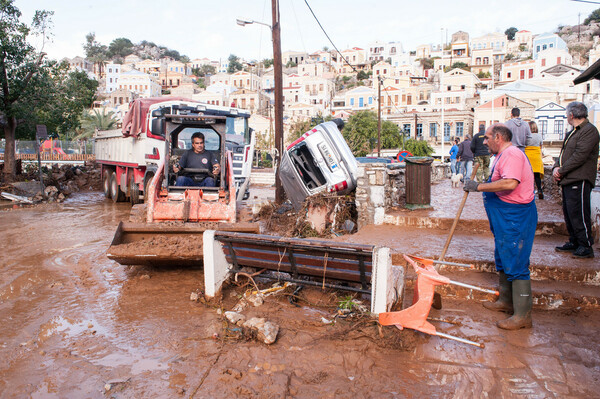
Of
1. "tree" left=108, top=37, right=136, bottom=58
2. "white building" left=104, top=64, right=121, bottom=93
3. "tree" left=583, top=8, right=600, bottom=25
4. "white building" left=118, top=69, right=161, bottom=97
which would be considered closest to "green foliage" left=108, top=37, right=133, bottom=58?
"tree" left=108, top=37, right=136, bottom=58

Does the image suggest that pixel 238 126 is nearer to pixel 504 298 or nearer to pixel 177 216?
pixel 177 216

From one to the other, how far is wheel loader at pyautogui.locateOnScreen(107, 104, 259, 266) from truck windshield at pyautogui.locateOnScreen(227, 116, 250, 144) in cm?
469

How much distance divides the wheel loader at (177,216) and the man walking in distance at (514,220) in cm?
333

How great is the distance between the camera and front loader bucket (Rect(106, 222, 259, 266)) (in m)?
6.00

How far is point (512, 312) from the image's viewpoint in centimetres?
484

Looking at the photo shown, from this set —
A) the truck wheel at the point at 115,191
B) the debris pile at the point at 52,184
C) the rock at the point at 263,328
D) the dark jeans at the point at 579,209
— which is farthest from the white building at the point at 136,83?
the rock at the point at 263,328

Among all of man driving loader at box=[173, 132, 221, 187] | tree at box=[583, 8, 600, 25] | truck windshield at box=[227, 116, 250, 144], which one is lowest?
man driving loader at box=[173, 132, 221, 187]

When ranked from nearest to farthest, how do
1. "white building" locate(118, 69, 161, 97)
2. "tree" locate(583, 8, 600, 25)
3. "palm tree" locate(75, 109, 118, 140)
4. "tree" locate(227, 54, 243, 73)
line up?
"palm tree" locate(75, 109, 118, 140), "white building" locate(118, 69, 161, 97), "tree" locate(583, 8, 600, 25), "tree" locate(227, 54, 243, 73)

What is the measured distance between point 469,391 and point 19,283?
5.99 m

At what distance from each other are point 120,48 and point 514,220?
175270 millimetres

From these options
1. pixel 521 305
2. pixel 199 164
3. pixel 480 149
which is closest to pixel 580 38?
pixel 480 149

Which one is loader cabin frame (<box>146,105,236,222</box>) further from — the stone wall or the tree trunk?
the tree trunk

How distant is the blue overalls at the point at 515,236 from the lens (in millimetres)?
4336

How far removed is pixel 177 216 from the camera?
6.96 metres
